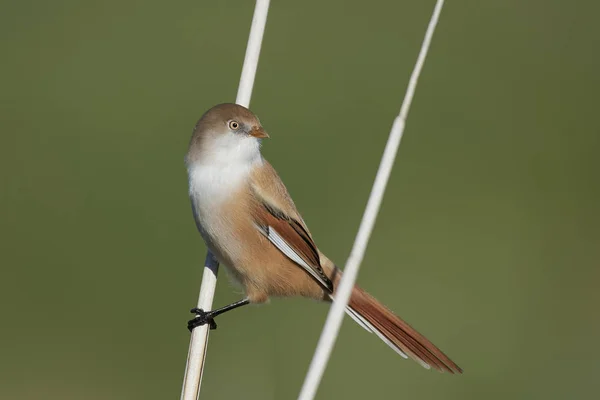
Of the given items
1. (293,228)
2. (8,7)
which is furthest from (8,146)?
(293,228)

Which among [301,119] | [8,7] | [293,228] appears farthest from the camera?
[8,7]

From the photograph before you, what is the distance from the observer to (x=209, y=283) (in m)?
3.94

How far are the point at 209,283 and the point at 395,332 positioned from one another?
0.89 metres

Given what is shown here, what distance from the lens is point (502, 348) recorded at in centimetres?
609

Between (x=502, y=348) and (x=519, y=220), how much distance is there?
168 centimetres

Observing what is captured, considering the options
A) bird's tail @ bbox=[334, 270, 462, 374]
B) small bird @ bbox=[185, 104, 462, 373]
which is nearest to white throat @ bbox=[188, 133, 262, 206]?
small bird @ bbox=[185, 104, 462, 373]

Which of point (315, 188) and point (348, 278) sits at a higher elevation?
point (348, 278)

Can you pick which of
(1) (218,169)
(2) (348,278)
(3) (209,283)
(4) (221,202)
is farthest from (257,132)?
(2) (348,278)

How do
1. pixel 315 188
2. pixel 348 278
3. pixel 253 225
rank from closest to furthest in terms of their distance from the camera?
pixel 348 278, pixel 253 225, pixel 315 188

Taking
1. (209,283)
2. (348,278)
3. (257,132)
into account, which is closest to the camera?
(348,278)

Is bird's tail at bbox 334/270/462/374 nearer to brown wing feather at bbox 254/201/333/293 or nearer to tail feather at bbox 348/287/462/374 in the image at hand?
tail feather at bbox 348/287/462/374

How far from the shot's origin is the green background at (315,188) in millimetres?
6031

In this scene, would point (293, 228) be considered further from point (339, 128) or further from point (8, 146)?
point (8, 146)

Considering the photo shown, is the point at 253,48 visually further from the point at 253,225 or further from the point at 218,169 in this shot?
the point at 253,225
